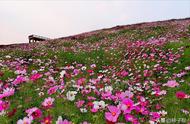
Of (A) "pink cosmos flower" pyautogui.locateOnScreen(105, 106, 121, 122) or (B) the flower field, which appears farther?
(B) the flower field

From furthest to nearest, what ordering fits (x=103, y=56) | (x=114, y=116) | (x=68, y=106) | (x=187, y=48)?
(x=103, y=56) → (x=187, y=48) → (x=68, y=106) → (x=114, y=116)

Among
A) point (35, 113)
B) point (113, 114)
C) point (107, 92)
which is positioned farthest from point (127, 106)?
point (35, 113)

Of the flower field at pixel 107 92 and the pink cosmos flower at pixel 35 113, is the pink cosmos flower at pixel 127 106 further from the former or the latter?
the pink cosmos flower at pixel 35 113

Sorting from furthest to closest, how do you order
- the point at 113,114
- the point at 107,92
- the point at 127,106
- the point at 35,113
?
1. the point at 107,92
2. the point at 35,113
3. the point at 127,106
4. the point at 113,114

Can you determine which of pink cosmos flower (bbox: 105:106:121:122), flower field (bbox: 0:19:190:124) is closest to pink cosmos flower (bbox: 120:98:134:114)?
flower field (bbox: 0:19:190:124)

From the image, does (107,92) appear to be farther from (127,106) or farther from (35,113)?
(35,113)

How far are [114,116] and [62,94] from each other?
241cm

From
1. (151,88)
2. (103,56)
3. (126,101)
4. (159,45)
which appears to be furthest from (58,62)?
(126,101)

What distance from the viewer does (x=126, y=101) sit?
17.6 feet

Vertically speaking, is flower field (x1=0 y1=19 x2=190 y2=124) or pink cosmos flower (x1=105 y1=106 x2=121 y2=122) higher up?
pink cosmos flower (x1=105 y1=106 x2=121 y2=122)

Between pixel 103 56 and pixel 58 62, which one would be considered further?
pixel 103 56

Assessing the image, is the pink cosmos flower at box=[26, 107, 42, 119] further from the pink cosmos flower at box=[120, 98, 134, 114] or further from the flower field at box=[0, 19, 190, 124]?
the pink cosmos flower at box=[120, 98, 134, 114]

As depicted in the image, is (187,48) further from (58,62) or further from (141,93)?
(141,93)

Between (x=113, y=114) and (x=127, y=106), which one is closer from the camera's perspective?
(x=113, y=114)
